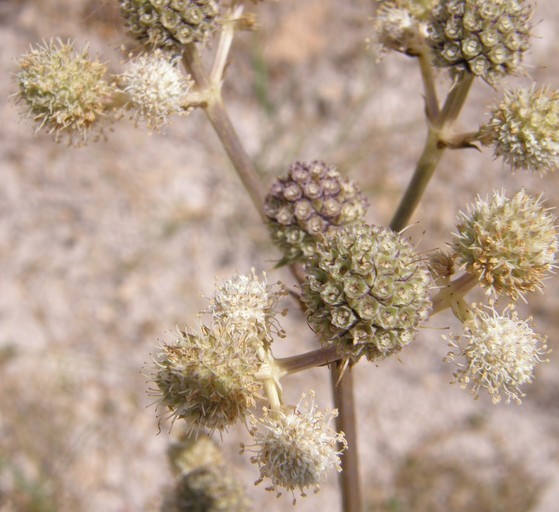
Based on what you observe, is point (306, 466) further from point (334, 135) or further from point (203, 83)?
point (334, 135)

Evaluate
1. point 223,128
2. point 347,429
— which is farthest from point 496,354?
point 223,128

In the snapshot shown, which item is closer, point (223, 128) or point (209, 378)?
point (209, 378)

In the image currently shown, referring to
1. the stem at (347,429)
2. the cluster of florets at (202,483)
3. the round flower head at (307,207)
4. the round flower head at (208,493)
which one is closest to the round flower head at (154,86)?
the round flower head at (307,207)

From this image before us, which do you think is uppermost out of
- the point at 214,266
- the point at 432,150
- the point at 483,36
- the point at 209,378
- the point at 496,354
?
the point at 214,266

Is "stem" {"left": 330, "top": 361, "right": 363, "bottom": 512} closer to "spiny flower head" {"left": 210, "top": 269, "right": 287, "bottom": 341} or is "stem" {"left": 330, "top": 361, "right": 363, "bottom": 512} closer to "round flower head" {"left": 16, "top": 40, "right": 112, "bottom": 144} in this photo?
"spiny flower head" {"left": 210, "top": 269, "right": 287, "bottom": 341}

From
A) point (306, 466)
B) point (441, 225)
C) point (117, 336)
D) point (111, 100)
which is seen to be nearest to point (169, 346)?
point (306, 466)

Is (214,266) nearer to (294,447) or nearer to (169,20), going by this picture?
(169,20)

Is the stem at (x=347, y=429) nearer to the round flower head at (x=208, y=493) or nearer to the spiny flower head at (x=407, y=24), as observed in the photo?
the round flower head at (x=208, y=493)
